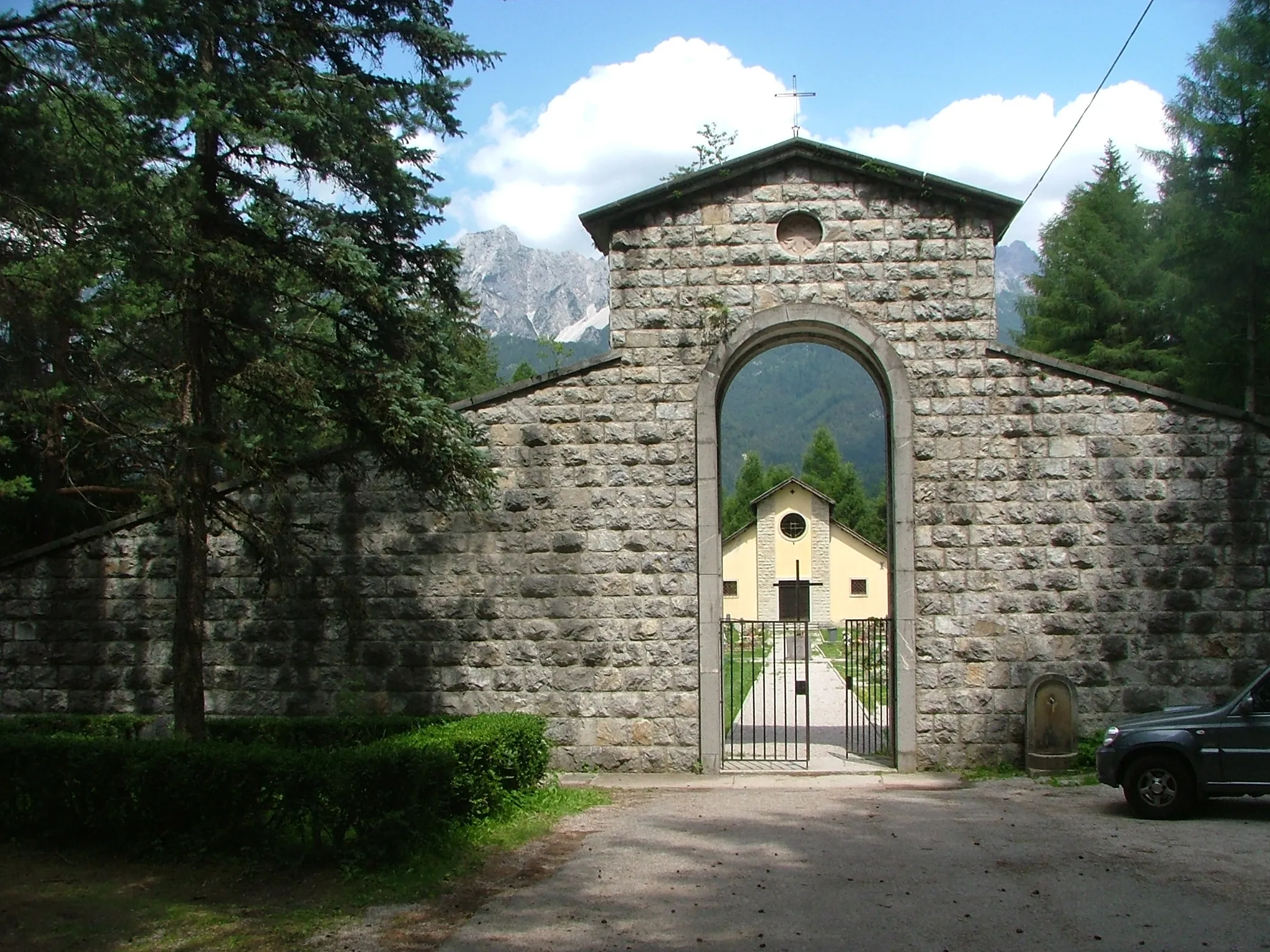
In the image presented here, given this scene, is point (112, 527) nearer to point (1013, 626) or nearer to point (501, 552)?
point (501, 552)

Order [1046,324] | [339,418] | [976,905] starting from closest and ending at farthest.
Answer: [976,905]
[339,418]
[1046,324]

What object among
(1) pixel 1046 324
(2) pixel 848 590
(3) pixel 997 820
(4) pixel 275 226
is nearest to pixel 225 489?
(4) pixel 275 226

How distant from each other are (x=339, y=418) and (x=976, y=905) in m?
7.16

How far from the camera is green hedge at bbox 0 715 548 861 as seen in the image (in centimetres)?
796

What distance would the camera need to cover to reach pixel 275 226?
1029 centimetres

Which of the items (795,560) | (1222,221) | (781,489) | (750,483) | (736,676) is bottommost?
(736,676)

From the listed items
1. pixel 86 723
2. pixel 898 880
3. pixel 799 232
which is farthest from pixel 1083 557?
pixel 86 723

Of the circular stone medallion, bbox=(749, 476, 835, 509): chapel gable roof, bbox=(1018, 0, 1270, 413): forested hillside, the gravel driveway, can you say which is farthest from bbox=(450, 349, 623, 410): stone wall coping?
bbox=(749, 476, 835, 509): chapel gable roof

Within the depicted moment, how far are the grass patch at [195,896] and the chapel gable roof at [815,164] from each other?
740cm

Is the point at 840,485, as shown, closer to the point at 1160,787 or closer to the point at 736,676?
the point at 736,676

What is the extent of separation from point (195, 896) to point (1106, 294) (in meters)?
30.0

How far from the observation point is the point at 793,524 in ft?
165

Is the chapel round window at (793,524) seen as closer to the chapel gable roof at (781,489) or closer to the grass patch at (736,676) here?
the chapel gable roof at (781,489)

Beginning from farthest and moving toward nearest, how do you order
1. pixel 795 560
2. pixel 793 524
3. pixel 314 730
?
1. pixel 795 560
2. pixel 793 524
3. pixel 314 730
